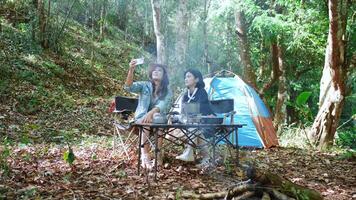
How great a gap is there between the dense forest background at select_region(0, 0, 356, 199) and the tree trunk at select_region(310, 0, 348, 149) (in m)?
0.02

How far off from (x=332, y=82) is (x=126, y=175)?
13.6ft

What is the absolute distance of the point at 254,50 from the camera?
13.1m

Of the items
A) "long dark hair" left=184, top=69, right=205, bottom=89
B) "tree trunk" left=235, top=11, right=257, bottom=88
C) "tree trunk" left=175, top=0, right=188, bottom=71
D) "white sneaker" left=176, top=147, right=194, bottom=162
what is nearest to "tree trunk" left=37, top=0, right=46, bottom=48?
"tree trunk" left=175, top=0, right=188, bottom=71

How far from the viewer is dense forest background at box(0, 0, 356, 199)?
442 centimetres

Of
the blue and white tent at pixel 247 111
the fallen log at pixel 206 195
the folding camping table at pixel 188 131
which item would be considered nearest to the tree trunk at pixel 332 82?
the blue and white tent at pixel 247 111

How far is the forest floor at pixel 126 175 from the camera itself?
12.7 feet

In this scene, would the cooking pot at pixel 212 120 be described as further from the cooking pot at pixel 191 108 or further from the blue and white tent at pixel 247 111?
the blue and white tent at pixel 247 111

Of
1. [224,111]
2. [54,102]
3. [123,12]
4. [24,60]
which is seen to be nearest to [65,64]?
[24,60]

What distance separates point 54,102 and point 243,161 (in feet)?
18.3

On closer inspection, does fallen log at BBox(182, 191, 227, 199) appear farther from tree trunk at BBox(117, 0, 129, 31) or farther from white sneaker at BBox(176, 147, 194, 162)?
tree trunk at BBox(117, 0, 129, 31)

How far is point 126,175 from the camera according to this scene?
15.1 feet

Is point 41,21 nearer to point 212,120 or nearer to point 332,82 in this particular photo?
point 332,82

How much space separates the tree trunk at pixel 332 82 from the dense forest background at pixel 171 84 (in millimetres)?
17

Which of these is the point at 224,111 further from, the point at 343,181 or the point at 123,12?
the point at 123,12
